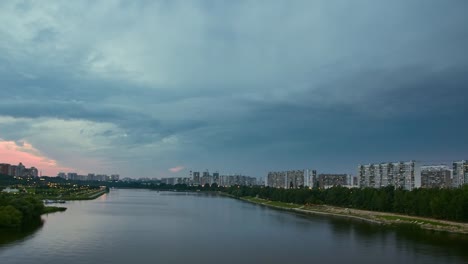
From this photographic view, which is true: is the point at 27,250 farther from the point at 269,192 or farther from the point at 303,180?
the point at 303,180

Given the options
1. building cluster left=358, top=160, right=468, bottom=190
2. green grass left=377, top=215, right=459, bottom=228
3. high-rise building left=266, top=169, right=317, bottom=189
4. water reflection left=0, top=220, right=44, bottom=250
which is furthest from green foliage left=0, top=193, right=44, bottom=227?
high-rise building left=266, top=169, right=317, bottom=189

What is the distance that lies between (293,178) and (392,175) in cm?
4793

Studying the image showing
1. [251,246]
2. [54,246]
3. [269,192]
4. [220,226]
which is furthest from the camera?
[269,192]

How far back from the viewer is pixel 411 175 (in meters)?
67.4

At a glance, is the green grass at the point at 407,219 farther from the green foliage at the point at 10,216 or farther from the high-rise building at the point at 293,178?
the high-rise building at the point at 293,178

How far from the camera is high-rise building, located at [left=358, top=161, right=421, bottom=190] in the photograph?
6700 cm

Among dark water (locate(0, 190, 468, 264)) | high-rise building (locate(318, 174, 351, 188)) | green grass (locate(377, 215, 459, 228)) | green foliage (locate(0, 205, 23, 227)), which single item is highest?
high-rise building (locate(318, 174, 351, 188))

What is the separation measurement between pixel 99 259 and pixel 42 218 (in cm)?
1882

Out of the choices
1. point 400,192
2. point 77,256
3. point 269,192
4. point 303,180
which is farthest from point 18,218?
point 303,180

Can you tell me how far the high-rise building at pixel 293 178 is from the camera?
368ft

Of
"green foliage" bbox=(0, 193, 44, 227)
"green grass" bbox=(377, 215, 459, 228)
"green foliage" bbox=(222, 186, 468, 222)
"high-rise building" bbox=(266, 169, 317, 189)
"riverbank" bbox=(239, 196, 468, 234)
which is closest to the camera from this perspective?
"green foliage" bbox=(0, 193, 44, 227)

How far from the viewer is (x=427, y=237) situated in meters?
27.3

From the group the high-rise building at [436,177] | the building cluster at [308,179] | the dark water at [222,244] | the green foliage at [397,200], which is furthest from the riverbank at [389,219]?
the building cluster at [308,179]

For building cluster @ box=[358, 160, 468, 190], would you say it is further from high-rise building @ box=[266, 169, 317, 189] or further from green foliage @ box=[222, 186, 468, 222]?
high-rise building @ box=[266, 169, 317, 189]
